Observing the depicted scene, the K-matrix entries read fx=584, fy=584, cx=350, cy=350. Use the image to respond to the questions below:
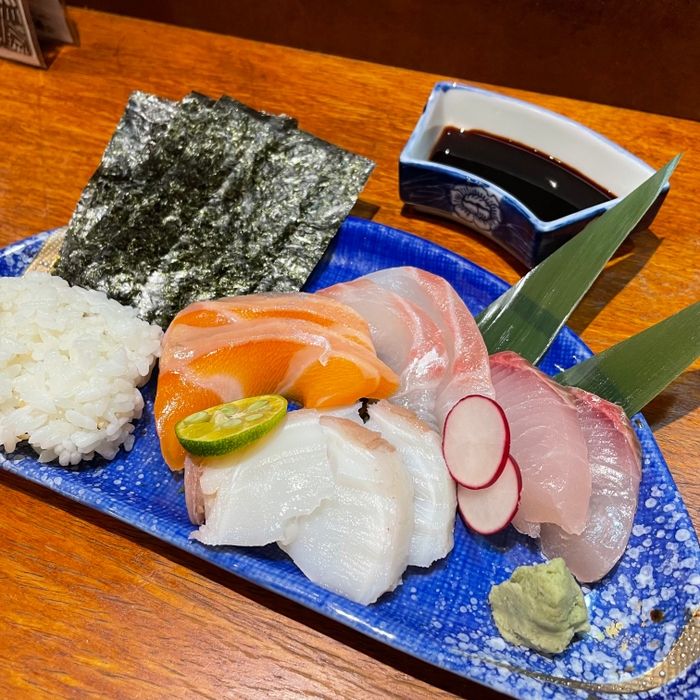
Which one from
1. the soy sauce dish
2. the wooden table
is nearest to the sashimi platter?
the wooden table

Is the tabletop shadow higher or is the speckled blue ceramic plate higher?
the tabletop shadow

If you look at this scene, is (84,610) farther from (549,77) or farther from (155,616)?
(549,77)

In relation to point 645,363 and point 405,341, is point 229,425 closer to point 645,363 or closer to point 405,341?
point 405,341

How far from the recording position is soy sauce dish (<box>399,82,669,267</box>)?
215 cm

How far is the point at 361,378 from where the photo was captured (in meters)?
1.66

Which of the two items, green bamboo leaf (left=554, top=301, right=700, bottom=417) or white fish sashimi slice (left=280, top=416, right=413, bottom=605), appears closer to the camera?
white fish sashimi slice (left=280, top=416, right=413, bottom=605)

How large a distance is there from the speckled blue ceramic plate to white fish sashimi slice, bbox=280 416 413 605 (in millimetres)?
50

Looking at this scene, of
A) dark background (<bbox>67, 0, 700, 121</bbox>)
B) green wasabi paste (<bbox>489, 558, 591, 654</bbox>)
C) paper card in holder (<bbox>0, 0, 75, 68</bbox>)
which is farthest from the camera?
paper card in holder (<bbox>0, 0, 75, 68</bbox>)

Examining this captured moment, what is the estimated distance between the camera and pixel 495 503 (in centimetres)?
151

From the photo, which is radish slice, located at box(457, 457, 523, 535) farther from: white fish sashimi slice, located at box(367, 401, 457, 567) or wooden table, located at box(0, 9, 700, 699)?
wooden table, located at box(0, 9, 700, 699)

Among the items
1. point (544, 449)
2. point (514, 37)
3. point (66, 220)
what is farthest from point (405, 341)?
point (514, 37)

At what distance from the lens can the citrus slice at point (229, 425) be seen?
1.46m

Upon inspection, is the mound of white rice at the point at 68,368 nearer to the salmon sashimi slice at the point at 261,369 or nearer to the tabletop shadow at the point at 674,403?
the salmon sashimi slice at the point at 261,369

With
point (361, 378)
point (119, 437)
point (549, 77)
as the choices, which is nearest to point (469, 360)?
point (361, 378)
